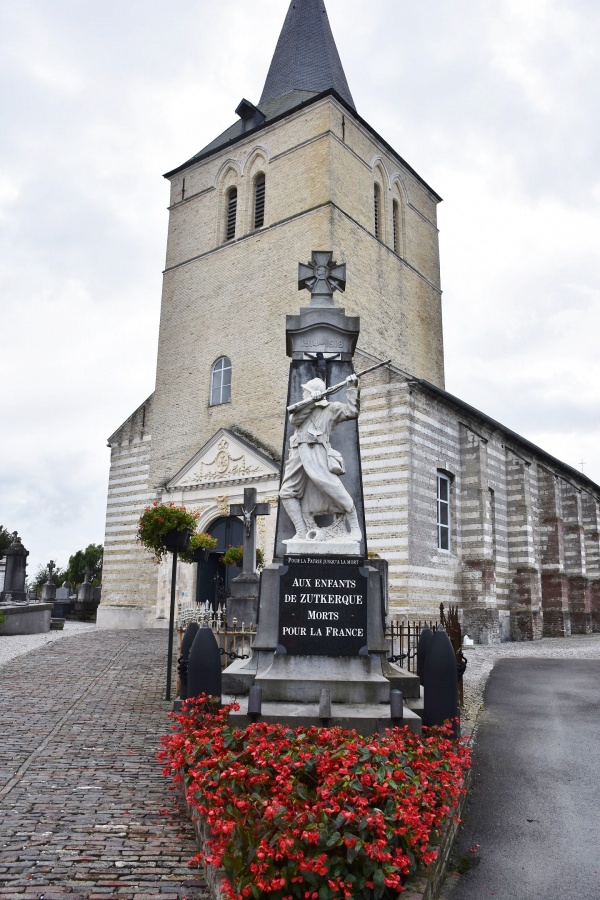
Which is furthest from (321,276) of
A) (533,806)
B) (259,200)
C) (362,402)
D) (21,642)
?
(259,200)

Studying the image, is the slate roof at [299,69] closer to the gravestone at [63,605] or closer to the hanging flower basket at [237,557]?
the hanging flower basket at [237,557]

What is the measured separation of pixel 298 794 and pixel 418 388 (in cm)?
1675

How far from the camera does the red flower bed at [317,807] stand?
3482 millimetres

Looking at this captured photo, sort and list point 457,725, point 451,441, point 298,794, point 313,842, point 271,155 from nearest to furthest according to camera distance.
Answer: point 313,842, point 298,794, point 457,725, point 451,441, point 271,155

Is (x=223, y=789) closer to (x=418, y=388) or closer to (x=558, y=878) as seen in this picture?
(x=558, y=878)

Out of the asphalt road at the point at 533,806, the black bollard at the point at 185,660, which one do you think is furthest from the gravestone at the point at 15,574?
the asphalt road at the point at 533,806

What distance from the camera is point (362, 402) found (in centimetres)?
2042

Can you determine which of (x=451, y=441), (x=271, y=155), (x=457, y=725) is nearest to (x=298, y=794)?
(x=457, y=725)

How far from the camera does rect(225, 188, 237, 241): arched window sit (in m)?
26.8

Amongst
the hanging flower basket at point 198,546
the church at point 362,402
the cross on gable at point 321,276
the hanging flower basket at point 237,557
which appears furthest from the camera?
the church at point 362,402

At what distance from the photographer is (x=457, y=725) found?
627 cm

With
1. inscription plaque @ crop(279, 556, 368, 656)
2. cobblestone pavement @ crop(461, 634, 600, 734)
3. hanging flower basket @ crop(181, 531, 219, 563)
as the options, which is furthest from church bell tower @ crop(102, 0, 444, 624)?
inscription plaque @ crop(279, 556, 368, 656)

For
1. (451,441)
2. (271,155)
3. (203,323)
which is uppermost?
(271,155)

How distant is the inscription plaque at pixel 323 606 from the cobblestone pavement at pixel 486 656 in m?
2.23
